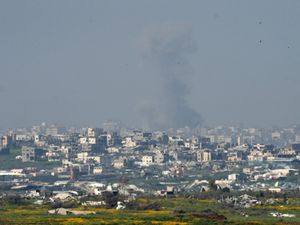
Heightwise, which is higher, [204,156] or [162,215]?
[204,156]

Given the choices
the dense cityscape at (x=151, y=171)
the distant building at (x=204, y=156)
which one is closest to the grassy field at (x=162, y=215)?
the dense cityscape at (x=151, y=171)

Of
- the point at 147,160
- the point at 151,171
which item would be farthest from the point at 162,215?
the point at 147,160

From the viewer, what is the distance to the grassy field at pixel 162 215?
6912cm

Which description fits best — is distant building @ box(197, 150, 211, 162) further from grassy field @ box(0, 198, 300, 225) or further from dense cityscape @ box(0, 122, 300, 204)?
grassy field @ box(0, 198, 300, 225)

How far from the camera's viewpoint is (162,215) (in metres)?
75.7

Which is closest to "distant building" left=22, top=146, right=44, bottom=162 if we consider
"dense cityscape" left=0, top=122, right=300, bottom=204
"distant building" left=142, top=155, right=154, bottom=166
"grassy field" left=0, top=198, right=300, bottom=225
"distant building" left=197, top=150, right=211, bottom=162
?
"dense cityscape" left=0, top=122, right=300, bottom=204

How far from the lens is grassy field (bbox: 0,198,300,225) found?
69.1 metres

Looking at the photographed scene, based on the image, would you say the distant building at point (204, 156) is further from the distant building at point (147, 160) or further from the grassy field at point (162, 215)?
the grassy field at point (162, 215)

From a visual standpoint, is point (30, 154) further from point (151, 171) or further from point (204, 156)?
point (204, 156)

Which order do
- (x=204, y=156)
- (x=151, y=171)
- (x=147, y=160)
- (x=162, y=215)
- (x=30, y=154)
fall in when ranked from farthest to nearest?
(x=204, y=156)
(x=30, y=154)
(x=147, y=160)
(x=151, y=171)
(x=162, y=215)

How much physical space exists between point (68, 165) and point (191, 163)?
20450mm

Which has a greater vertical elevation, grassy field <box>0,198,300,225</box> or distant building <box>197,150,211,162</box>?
distant building <box>197,150,211,162</box>

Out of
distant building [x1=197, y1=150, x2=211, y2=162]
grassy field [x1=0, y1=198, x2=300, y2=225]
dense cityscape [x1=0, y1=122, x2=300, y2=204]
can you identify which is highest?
distant building [x1=197, y1=150, x2=211, y2=162]

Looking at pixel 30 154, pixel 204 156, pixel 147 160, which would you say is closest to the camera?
pixel 147 160
